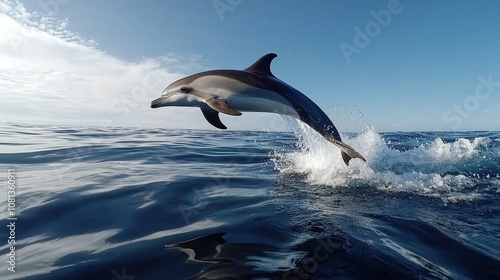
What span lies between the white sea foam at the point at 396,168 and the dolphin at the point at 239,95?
182 cm

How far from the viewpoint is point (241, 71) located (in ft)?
19.7

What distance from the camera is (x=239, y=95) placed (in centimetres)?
562

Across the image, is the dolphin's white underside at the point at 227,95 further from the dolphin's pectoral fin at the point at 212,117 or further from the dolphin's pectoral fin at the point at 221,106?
the dolphin's pectoral fin at the point at 212,117

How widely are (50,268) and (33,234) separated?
135cm

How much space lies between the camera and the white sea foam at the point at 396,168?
22.3 ft

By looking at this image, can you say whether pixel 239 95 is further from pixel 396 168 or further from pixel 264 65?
pixel 396 168

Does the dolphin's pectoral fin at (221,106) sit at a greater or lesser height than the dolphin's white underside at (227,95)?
lesser

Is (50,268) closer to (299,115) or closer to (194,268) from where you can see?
(194,268)

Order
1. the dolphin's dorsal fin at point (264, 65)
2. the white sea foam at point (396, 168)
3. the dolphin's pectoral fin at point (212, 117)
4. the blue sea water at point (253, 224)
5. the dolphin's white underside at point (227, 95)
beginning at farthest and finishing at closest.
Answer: the white sea foam at point (396, 168) < the dolphin's dorsal fin at point (264, 65) < the dolphin's pectoral fin at point (212, 117) < the dolphin's white underside at point (227, 95) < the blue sea water at point (253, 224)

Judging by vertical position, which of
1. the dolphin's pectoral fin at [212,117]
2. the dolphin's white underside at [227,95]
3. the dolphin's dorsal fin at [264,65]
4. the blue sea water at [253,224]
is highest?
the dolphin's dorsal fin at [264,65]

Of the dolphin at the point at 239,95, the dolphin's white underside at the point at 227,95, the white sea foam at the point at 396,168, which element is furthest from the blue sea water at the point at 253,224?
the dolphin's white underside at the point at 227,95

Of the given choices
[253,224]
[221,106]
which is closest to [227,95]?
[221,106]

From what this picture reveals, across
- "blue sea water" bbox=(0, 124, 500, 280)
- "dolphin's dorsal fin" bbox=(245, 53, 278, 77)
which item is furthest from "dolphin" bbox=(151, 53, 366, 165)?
"blue sea water" bbox=(0, 124, 500, 280)

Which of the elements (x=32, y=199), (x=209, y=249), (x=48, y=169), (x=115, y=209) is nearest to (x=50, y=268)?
(x=209, y=249)
